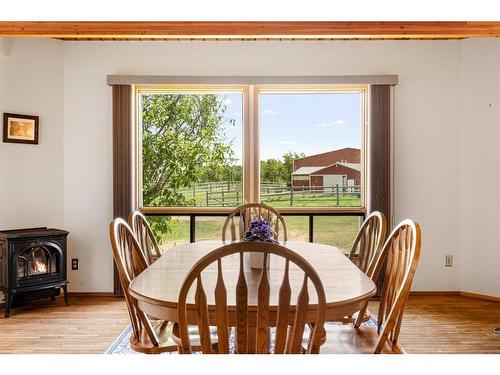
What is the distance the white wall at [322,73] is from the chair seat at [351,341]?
8.09 ft

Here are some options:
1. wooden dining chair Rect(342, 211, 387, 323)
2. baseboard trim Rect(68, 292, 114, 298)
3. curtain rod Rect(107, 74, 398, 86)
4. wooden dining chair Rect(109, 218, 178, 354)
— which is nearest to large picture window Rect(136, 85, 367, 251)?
curtain rod Rect(107, 74, 398, 86)

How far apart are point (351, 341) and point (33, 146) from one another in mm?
3502

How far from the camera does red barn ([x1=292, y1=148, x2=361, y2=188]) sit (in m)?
4.36

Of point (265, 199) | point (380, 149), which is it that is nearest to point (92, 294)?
point (265, 199)

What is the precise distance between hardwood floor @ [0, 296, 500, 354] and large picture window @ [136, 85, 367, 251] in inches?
38.1

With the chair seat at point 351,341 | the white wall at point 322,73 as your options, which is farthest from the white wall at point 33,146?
the chair seat at point 351,341

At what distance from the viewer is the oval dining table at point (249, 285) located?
1.53 meters

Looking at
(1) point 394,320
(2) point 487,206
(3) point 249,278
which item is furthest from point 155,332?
(2) point 487,206

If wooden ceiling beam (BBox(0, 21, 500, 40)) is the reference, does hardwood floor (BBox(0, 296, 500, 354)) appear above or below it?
below

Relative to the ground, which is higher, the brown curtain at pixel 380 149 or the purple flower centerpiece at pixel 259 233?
the brown curtain at pixel 380 149

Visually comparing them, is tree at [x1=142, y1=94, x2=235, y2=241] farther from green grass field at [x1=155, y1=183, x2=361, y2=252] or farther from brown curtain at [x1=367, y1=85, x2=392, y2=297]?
brown curtain at [x1=367, y1=85, x2=392, y2=297]

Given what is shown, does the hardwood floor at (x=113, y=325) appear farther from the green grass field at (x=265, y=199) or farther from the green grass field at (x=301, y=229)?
the green grass field at (x=265, y=199)

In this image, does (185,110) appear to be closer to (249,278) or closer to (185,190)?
(185,190)

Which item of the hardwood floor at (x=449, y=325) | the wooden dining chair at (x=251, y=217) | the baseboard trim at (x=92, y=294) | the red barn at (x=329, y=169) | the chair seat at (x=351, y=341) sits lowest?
the hardwood floor at (x=449, y=325)
